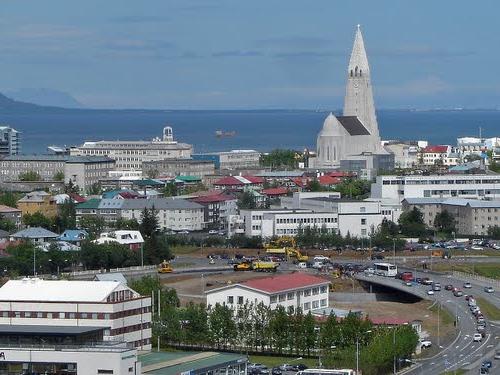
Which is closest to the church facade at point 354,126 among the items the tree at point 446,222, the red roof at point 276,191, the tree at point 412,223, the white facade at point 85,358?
the red roof at point 276,191

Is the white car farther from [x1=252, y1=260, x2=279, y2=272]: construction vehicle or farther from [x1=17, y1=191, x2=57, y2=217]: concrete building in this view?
[x1=17, y1=191, x2=57, y2=217]: concrete building

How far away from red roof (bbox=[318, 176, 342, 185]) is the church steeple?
17485 millimetres

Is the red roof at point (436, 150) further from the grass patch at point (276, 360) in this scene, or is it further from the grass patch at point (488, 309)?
the grass patch at point (276, 360)

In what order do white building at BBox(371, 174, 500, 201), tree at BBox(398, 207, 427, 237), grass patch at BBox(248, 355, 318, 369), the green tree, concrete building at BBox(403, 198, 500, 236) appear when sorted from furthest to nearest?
white building at BBox(371, 174, 500, 201), concrete building at BBox(403, 198, 500, 236), tree at BBox(398, 207, 427, 237), the green tree, grass patch at BBox(248, 355, 318, 369)

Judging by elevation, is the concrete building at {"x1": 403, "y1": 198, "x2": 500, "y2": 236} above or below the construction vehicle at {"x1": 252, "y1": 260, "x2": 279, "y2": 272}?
above

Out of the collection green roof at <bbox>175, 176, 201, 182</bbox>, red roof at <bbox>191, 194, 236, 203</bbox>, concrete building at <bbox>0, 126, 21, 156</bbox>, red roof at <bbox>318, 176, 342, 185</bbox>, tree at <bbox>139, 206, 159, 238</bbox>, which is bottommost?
tree at <bbox>139, 206, 159, 238</bbox>

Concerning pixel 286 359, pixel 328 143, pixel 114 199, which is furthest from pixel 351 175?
pixel 286 359

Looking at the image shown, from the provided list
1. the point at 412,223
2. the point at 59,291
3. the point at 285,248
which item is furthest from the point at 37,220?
the point at 59,291

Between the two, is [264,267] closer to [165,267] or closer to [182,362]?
[165,267]

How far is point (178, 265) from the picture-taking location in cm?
6269

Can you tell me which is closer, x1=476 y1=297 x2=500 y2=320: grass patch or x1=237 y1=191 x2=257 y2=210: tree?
x1=476 y1=297 x2=500 y2=320: grass patch

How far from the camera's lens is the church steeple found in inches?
4355

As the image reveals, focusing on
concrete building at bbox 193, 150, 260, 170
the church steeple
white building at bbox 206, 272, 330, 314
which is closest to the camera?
white building at bbox 206, 272, 330, 314

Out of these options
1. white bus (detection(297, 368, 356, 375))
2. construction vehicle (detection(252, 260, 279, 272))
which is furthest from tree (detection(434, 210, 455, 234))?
white bus (detection(297, 368, 356, 375))
